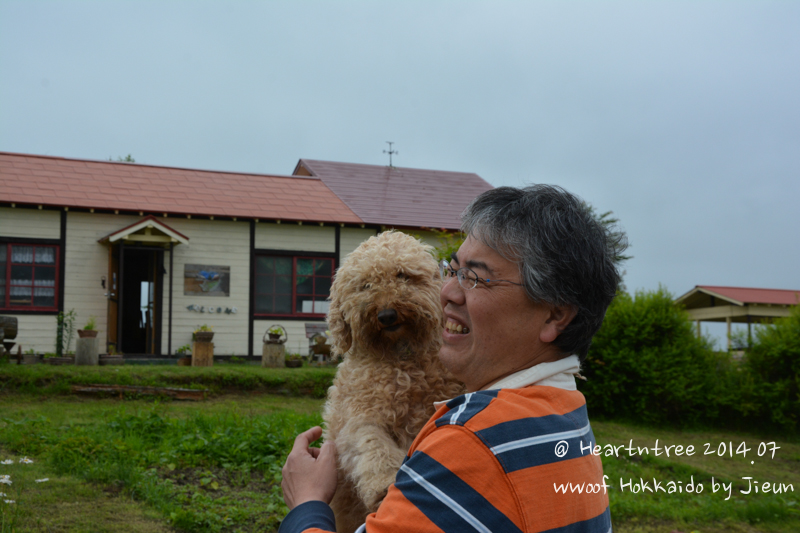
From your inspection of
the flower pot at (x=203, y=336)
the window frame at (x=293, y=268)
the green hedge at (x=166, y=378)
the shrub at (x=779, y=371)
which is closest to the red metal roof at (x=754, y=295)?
the shrub at (x=779, y=371)

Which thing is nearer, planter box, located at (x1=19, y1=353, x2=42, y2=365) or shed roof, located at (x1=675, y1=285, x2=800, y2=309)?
planter box, located at (x1=19, y1=353, x2=42, y2=365)

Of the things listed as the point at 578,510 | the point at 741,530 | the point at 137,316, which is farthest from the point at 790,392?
the point at 137,316

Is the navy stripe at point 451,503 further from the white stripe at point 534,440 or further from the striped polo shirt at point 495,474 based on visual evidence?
the white stripe at point 534,440

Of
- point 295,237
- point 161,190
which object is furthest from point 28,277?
point 295,237

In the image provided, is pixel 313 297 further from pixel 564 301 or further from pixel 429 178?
pixel 564 301

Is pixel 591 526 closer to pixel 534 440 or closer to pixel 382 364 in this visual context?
pixel 534 440

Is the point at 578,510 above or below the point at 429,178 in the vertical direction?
below

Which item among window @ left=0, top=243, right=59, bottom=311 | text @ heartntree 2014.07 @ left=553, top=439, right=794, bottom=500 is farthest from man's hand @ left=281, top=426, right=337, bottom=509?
window @ left=0, top=243, right=59, bottom=311

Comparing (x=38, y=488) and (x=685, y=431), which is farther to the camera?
(x=685, y=431)

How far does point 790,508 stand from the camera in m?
5.50

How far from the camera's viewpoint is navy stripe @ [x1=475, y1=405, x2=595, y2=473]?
1.35m

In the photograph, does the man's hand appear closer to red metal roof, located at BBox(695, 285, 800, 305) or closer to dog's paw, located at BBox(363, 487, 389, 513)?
dog's paw, located at BBox(363, 487, 389, 513)

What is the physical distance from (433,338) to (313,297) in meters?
14.6

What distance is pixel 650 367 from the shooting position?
393 inches
